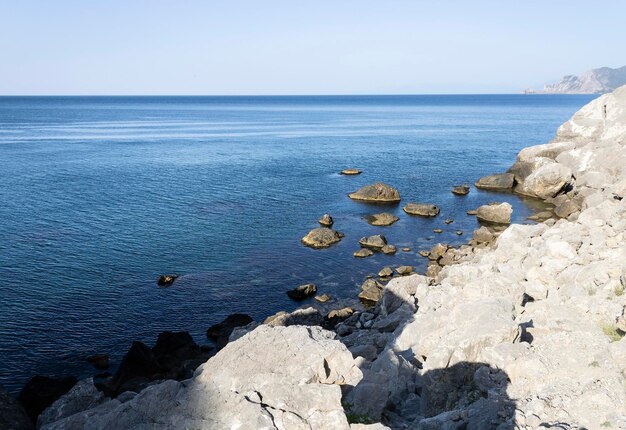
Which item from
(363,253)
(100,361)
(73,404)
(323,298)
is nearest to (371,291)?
(323,298)

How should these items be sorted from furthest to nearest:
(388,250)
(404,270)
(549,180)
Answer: (549,180)
(388,250)
(404,270)

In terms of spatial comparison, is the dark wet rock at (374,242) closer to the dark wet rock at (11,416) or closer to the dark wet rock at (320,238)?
the dark wet rock at (320,238)

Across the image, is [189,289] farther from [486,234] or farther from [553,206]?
[553,206]

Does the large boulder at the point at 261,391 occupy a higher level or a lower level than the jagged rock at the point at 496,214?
higher

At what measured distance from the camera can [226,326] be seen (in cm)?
3775

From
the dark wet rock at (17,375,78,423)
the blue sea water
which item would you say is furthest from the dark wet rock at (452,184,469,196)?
the dark wet rock at (17,375,78,423)

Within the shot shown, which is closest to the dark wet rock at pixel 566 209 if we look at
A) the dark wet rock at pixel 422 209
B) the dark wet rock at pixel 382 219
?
the dark wet rock at pixel 422 209

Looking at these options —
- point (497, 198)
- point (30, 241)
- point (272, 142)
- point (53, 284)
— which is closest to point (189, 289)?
point (53, 284)

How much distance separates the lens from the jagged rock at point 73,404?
2255 centimetres

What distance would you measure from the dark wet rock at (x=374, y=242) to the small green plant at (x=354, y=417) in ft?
129

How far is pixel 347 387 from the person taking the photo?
47.8ft

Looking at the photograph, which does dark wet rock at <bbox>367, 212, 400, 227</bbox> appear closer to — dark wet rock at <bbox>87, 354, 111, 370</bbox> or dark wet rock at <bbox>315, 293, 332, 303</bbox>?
dark wet rock at <bbox>315, 293, 332, 303</bbox>

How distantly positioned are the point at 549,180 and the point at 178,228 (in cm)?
5024

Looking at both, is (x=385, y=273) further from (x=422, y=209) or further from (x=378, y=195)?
(x=378, y=195)
